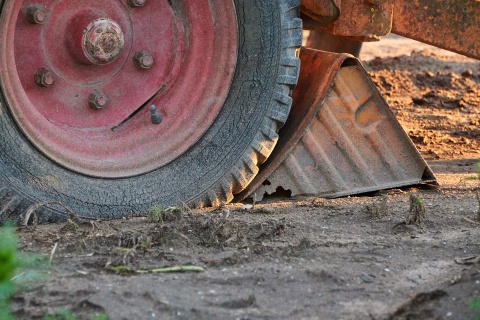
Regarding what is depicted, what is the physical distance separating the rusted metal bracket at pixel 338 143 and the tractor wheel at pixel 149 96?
0.84 ft

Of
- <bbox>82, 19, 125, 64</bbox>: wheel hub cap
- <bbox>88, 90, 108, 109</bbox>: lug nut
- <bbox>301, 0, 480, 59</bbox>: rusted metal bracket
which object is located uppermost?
<bbox>82, 19, 125, 64</bbox>: wheel hub cap

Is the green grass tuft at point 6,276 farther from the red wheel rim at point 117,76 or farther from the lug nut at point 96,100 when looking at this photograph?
the lug nut at point 96,100

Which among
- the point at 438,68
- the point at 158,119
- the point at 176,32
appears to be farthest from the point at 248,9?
the point at 438,68

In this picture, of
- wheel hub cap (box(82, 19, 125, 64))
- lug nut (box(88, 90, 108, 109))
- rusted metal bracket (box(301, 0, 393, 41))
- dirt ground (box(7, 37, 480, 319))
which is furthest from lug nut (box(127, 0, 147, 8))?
dirt ground (box(7, 37, 480, 319))

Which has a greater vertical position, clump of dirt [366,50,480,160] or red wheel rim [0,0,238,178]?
red wheel rim [0,0,238,178]

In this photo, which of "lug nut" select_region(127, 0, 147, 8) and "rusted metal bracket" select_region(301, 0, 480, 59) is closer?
"lug nut" select_region(127, 0, 147, 8)

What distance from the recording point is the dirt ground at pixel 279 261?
9.89 feet

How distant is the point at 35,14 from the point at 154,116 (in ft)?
2.35

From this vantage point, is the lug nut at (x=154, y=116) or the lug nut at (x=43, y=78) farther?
the lug nut at (x=154, y=116)

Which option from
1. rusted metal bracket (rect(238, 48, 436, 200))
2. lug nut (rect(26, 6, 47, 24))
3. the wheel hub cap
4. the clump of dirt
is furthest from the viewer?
the clump of dirt

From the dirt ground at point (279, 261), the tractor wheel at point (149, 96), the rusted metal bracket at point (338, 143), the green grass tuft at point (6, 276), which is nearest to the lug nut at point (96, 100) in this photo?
the tractor wheel at point (149, 96)

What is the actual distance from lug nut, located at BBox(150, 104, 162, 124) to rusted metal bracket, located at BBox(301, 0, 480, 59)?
0.83 m

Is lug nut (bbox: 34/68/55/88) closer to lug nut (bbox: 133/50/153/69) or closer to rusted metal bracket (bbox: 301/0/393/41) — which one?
lug nut (bbox: 133/50/153/69)

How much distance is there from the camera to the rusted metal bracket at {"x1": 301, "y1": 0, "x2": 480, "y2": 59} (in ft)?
14.4
